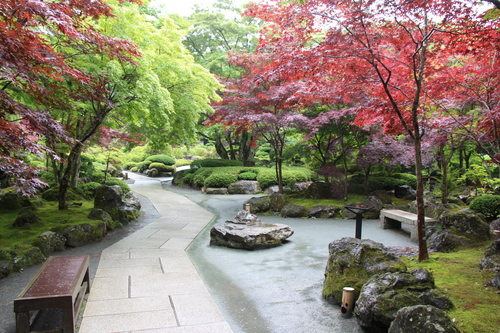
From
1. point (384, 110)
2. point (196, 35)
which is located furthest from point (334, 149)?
point (196, 35)

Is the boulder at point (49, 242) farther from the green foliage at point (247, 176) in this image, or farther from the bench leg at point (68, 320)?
the green foliage at point (247, 176)

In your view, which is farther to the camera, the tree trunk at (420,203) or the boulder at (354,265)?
the tree trunk at (420,203)

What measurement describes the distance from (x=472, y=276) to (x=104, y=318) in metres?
4.26

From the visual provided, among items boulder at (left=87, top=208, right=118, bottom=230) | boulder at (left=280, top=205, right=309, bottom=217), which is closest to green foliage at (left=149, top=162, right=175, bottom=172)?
boulder at (left=280, top=205, right=309, bottom=217)

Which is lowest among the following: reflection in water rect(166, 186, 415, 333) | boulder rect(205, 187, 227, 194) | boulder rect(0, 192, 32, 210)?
reflection in water rect(166, 186, 415, 333)

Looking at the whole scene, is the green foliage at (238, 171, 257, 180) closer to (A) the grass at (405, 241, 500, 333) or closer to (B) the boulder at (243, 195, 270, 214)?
(B) the boulder at (243, 195, 270, 214)

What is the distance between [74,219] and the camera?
7.07 meters

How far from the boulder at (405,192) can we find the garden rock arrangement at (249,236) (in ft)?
23.1

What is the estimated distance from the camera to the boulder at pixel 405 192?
1188 cm

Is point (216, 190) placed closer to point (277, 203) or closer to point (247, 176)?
point (247, 176)

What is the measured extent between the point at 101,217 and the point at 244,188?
8531 mm

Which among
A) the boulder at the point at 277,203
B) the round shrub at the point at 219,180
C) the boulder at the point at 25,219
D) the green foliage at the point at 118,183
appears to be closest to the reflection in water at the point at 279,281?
the boulder at the point at 277,203

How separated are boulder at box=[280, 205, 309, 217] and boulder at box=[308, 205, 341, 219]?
18 cm

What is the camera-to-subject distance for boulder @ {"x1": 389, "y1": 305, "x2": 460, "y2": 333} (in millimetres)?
2238
